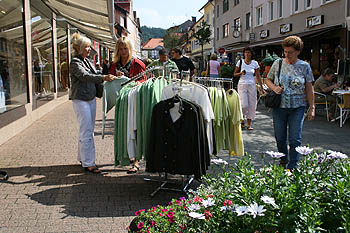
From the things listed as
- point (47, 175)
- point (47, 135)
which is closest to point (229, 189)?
point (47, 175)

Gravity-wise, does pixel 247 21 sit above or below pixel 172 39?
below

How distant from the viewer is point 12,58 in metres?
9.27

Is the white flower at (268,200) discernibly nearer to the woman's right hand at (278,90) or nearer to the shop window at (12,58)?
the woman's right hand at (278,90)

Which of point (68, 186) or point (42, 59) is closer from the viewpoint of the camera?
point (68, 186)

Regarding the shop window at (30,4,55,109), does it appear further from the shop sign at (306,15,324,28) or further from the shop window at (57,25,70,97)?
the shop sign at (306,15,324,28)

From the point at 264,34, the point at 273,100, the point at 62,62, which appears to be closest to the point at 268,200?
the point at 273,100

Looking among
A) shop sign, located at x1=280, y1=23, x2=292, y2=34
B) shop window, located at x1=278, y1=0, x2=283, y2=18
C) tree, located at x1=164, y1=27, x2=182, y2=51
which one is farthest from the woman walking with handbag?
tree, located at x1=164, y1=27, x2=182, y2=51

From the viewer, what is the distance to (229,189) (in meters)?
2.67

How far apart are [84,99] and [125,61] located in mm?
899

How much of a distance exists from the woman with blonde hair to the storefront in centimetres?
272

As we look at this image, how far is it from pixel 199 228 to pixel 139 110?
264 cm

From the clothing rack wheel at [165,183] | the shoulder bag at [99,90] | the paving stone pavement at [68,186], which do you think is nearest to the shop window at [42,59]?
the paving stone pavement at [68,186]

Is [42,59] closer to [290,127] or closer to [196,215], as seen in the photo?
[290,127]

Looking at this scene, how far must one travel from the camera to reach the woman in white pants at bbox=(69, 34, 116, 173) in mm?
5633
